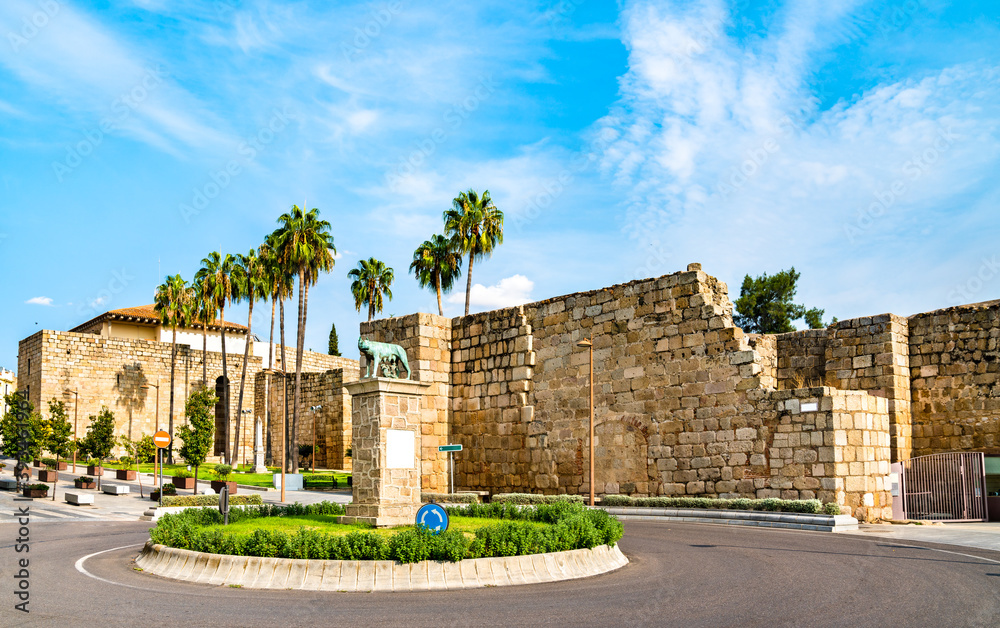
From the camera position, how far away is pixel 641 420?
21953 mm

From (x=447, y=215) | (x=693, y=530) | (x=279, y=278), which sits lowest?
(x=693, y=530)

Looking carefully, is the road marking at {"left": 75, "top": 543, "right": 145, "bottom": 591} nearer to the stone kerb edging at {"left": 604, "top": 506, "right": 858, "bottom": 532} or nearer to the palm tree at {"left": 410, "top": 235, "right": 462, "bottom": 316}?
the stone kerb edging at {"left": 604, "top": 506, "right": 858, "bottom": 532}

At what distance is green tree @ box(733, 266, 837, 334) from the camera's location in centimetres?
5234

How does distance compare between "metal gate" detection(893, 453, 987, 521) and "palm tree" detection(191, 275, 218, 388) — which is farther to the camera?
"palm tree" detection(191, 275, 218, 388)

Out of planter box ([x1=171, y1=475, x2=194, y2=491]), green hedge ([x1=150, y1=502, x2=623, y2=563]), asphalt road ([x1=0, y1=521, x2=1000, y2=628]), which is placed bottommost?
planter box ([x1=171, y1=475, x2=194, y2=491])

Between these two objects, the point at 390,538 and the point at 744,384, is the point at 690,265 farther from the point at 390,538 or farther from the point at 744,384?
the point at 390,538

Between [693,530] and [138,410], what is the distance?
4880cm

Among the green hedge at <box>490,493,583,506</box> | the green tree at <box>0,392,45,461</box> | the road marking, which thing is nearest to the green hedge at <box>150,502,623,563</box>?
the road marking

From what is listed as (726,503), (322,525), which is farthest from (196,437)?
(726,503)

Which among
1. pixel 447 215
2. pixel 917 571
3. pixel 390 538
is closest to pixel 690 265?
pixel 917 571

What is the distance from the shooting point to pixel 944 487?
19750 mm

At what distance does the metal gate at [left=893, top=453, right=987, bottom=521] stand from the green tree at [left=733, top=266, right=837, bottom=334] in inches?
1281

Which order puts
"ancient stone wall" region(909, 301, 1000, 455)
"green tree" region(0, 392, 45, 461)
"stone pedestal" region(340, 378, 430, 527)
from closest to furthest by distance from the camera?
"stone pedestal" region(340, 378, 430, 527)
"ancient stone wall" region(909, 301, 1000, 455)
"green tree" region(0, 392, 45, 461)


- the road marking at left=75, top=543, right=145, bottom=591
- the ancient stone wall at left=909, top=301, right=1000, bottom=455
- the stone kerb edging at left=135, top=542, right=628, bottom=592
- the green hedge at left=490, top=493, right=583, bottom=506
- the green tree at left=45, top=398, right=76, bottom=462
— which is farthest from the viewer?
the green tree at left=45, top=398, right=76, bottom=462
